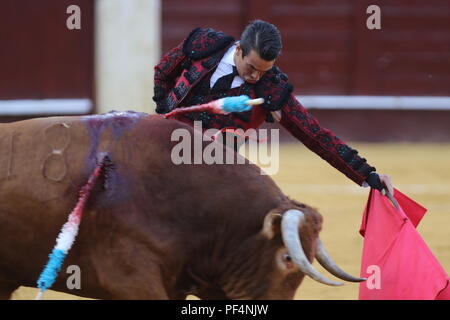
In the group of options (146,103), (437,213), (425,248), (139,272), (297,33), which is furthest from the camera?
(297,33)

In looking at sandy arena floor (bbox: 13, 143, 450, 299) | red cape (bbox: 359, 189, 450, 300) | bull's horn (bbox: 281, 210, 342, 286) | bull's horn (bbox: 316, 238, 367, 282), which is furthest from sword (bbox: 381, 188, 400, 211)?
sandy arena floor (bbox: 13, 143, 450, 299)

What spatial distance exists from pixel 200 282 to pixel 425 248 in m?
0.78

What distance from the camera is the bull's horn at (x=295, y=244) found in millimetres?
2170

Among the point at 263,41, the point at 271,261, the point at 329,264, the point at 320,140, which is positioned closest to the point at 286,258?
the point at 271,261

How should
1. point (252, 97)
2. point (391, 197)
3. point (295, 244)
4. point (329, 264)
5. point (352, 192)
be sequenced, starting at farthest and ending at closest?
point (352, 192) < point (391, 197) < point (252, 97) < point (329, 264) < point (295, 244)

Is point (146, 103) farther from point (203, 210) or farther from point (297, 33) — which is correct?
point (203, 210)

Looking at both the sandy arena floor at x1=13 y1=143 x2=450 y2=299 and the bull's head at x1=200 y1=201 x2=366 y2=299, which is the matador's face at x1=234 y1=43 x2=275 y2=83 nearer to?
the bull's head at x1=200 y1=201 x2=366 y2=299

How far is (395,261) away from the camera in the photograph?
104 inches

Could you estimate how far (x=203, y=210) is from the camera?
2271 millimetres

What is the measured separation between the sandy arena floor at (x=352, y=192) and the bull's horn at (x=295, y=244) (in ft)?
3.68

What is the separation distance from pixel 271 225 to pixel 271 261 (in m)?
0.10

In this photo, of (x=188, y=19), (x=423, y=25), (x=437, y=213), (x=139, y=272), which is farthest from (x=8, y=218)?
(x=423, y=25)

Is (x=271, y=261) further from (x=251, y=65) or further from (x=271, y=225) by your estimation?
(x=251, y=65)

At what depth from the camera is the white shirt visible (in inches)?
101
